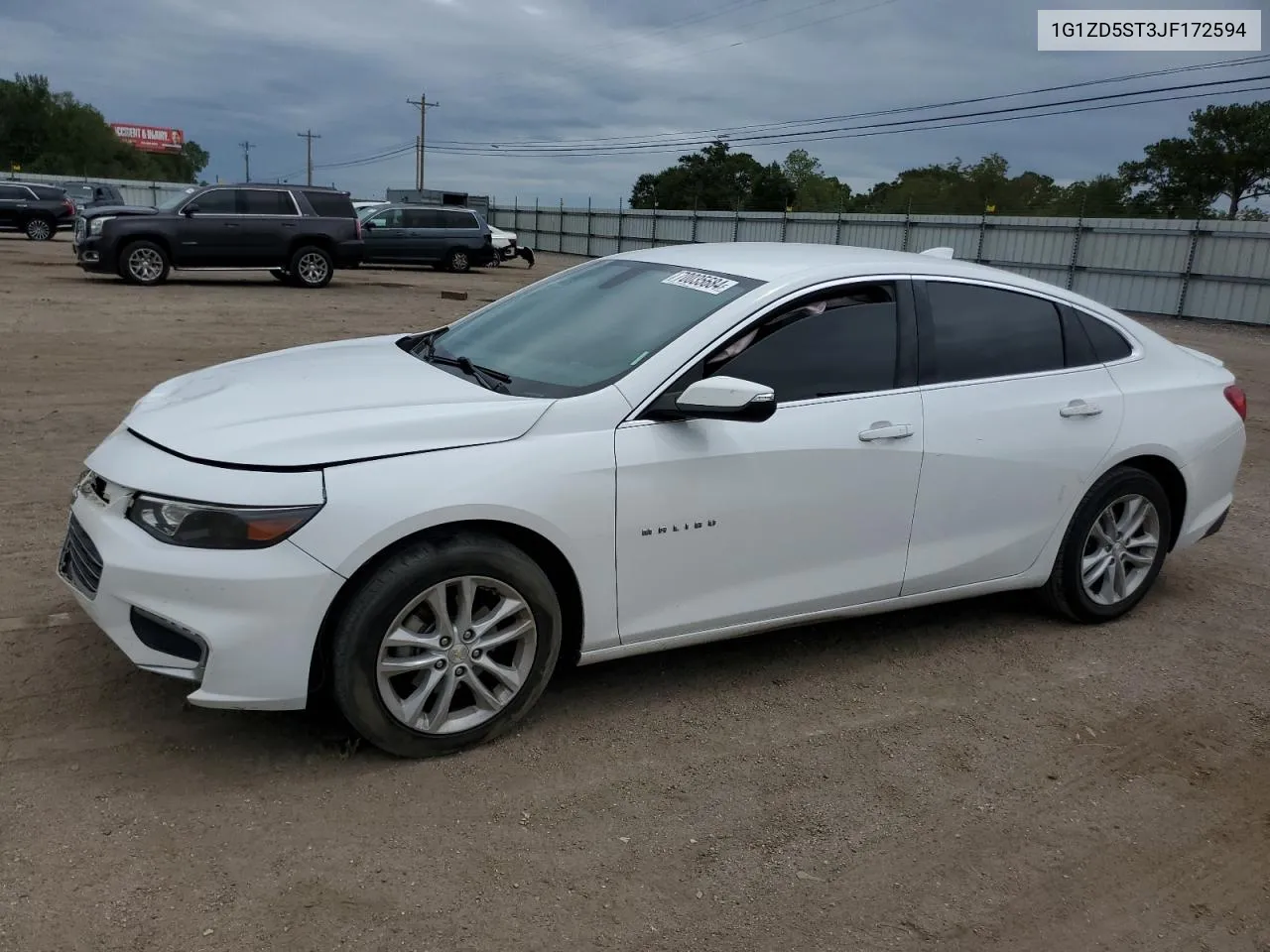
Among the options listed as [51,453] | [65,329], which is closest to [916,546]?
[51,453]

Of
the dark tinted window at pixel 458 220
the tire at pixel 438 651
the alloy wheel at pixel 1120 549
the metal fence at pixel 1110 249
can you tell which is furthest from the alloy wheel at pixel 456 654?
the dark tinted window at pixel 458 220

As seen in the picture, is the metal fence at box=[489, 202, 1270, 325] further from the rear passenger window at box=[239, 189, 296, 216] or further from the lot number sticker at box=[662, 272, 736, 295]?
the lot number sticker at box=[662, 272, 736, 295]

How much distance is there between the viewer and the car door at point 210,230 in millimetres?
17891

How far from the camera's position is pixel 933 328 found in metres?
4.16

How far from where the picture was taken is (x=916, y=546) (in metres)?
4.09

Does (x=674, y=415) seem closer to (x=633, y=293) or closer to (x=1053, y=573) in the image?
(x=633, y=293)

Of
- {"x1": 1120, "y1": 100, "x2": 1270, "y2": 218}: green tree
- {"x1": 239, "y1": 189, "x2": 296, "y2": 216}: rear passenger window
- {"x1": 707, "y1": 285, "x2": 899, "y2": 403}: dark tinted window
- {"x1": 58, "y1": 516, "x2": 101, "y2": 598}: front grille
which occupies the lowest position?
{"x1": 58, "y1": 516, "x2": 101, "y2": 598}: front grille

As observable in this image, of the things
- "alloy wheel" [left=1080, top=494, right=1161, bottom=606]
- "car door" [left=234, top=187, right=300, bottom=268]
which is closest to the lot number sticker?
"alloy wheel" [left=1080, top=494, right=1161, bottom=606]

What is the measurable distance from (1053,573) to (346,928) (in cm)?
334

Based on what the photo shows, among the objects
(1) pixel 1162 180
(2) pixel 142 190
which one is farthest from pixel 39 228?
(1) pixel 1162 180

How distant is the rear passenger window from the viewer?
1834 centimetres

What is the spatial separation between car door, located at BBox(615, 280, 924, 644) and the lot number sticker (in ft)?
0.82

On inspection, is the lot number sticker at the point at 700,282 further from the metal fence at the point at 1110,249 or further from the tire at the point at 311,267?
the metal fence at the point at 1110,249

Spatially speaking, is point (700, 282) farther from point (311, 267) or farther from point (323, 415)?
point (311, 267)
